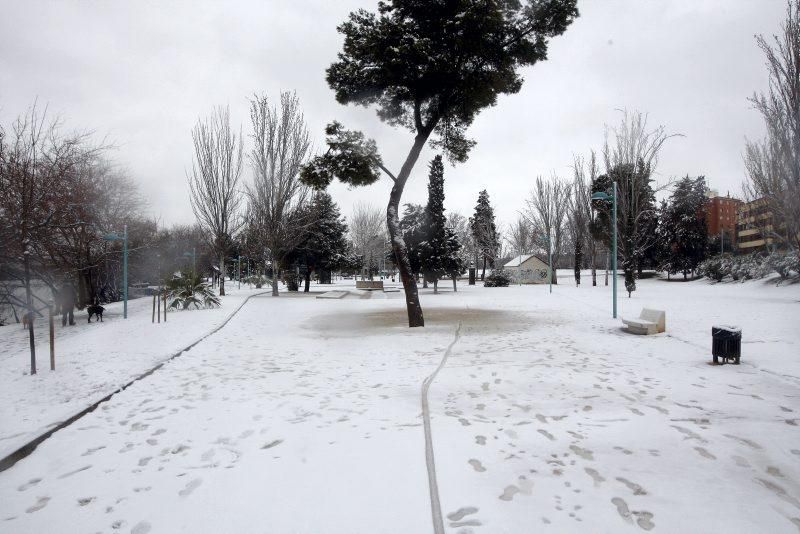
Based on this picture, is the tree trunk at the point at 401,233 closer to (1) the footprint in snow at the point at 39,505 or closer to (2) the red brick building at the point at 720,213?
(1) the footprint in snow at the point at 39,505

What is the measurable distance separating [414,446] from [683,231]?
48638 millimetres

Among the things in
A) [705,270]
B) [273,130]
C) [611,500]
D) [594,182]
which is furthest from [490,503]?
[705,270]

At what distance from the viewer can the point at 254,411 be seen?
16.4 ft

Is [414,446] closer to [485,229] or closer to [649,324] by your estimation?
[649,324]

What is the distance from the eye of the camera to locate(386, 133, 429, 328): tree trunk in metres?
11.9

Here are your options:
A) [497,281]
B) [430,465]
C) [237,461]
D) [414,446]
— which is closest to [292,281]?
[497,281]

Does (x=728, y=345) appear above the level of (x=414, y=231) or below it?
below

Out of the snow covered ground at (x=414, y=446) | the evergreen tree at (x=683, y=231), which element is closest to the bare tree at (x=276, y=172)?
the snow covered ground at (x=414, y=446)

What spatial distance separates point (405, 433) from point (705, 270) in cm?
4337

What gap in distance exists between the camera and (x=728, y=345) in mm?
7348

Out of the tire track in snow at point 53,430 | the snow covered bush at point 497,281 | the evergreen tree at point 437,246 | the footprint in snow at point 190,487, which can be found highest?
the evergreen tree at point 437,246

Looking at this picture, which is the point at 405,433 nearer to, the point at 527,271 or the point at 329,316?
the point at 329,316

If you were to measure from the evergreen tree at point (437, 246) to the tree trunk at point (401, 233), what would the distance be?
2097 centimetres

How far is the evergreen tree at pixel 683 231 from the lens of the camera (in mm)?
43031
